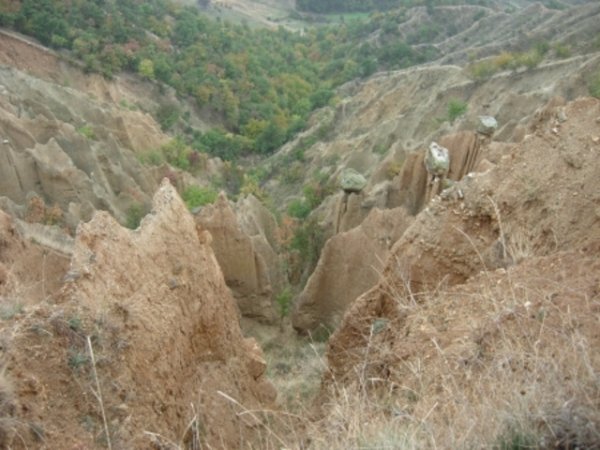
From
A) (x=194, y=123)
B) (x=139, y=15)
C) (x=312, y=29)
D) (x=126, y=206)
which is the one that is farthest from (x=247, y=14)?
(x=126, y=206)

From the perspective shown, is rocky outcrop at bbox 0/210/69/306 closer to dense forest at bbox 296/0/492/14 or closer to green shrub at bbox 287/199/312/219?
green shrub at bbox 287/199/312/219

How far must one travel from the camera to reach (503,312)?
203 inches

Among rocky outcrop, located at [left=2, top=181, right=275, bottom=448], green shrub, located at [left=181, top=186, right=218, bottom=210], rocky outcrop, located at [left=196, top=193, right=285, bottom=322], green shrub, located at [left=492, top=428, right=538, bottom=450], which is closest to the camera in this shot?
green shrub, located at [left=492, top=428, right=538, bottom=450]

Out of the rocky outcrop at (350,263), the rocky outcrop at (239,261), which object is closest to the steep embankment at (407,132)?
the rocky outcrop at (350,263)

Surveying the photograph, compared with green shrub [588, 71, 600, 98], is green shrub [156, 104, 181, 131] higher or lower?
lower

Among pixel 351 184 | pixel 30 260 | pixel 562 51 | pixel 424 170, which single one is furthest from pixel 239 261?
pixel 562 51

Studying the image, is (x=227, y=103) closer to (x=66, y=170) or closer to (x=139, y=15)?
(x=139, y=15)

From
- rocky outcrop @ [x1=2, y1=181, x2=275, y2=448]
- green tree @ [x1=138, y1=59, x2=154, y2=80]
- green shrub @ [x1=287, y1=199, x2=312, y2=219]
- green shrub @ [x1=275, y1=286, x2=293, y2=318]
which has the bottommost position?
green shrub @ [x1=287, y1=199, x2=312, y2=219]

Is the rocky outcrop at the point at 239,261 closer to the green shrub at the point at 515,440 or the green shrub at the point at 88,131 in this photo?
the green shrub at the point at 515,440

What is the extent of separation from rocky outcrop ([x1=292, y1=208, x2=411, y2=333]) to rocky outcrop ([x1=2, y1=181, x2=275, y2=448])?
387 centimetres

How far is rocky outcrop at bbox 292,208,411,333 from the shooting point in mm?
13203

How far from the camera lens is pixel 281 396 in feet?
34.9

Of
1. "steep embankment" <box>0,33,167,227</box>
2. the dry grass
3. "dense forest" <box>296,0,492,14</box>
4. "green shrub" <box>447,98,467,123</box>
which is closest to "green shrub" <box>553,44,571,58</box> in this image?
"green shrub" <box>447,98,467,123</box>

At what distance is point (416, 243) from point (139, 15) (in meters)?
42.8
